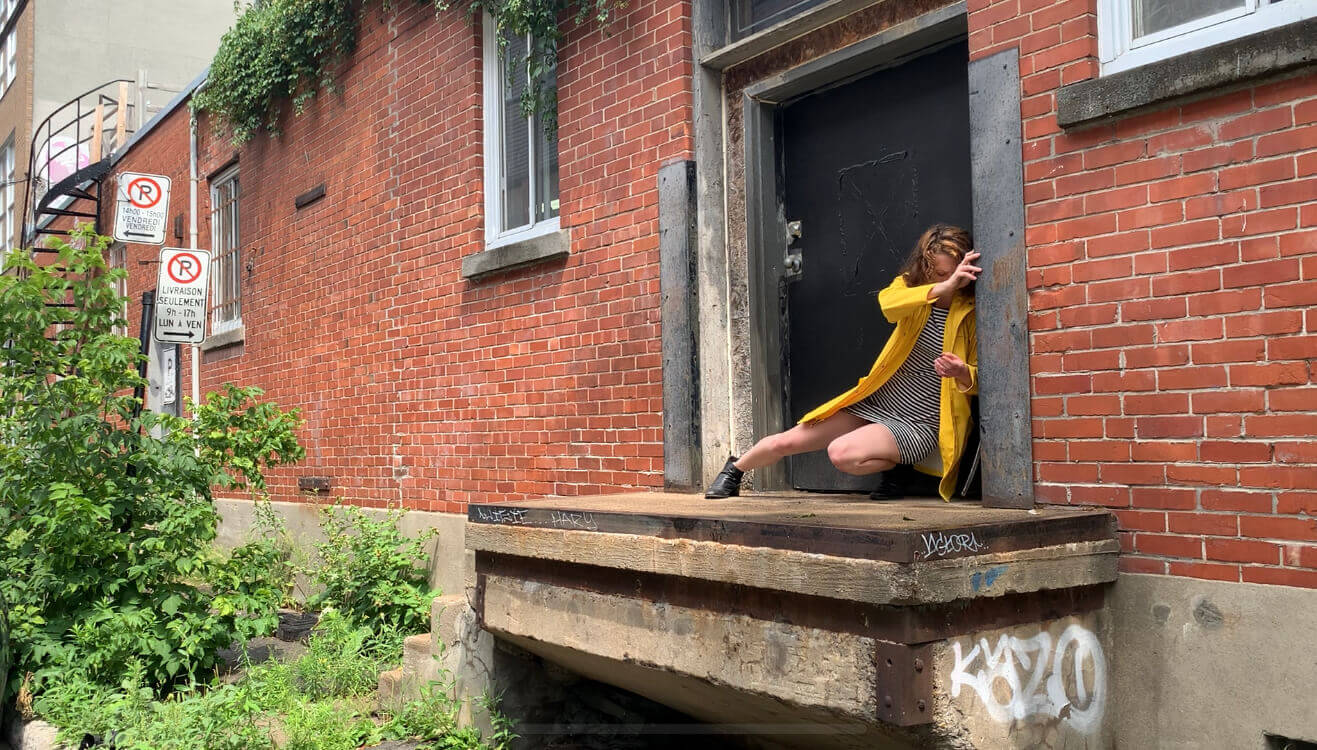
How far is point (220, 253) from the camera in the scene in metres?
11.6

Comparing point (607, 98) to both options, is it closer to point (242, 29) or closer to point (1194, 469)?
point (1194, 469)

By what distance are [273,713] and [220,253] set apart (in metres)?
7.15

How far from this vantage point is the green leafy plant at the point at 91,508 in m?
6.03

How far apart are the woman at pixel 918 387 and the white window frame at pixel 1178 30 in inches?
33.6

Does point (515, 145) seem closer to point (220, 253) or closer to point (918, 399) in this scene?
point (918, 399)

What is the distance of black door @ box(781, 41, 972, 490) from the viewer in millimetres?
4746

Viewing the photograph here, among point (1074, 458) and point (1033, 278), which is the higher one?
point (1033, 278)

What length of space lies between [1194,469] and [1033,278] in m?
0.88

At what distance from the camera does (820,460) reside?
17.9 feet

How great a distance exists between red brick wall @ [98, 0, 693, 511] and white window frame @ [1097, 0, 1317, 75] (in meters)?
2.27

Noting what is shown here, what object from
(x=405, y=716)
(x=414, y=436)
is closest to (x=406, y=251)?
(x=414, y=436)

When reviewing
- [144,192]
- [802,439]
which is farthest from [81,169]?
[802,439]

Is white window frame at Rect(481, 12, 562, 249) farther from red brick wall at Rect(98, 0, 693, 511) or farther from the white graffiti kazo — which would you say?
the white graffiti kazo

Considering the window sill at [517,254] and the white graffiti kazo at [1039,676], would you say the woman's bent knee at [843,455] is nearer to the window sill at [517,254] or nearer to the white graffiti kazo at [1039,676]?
the white graffiti kazo at [1039,676]
